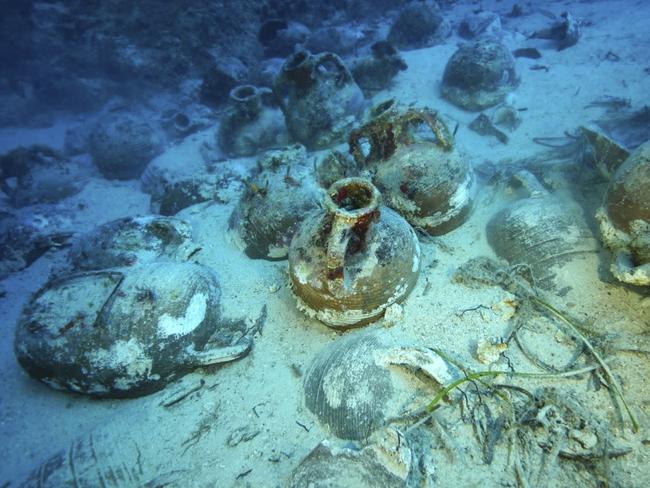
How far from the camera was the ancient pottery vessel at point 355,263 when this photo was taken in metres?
2.57

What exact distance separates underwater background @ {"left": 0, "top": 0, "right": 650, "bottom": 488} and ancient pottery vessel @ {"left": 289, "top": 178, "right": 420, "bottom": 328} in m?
0.02

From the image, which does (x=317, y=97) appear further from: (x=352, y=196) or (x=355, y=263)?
(x=355, y=263)

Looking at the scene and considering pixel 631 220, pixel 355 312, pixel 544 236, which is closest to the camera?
pixel 631 220

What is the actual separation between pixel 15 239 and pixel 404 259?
6137 millimetres

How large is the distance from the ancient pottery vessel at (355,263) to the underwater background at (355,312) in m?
0.02

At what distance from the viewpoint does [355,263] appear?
103 inches

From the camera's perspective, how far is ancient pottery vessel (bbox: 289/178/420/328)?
257 centimetres

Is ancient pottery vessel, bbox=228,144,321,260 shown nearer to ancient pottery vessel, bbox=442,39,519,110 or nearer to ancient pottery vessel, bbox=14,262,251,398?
ancient pottery vessel, bbox=14,262,251,398

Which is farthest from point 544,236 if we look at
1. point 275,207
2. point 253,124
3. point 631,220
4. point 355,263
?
point 253,124

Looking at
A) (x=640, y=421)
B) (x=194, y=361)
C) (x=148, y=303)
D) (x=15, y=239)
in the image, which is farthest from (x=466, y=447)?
(x=15, y=239)

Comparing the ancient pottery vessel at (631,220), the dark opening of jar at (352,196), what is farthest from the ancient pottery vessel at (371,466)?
the ancient pottery vessel at (631,220)

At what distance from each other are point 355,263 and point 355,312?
450mm

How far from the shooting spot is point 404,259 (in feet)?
8.91

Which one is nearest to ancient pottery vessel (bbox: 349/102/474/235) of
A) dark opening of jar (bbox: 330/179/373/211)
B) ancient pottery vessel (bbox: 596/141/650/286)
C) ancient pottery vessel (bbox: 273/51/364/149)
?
dark opening of jar (bbox: 330/179/373/211)
